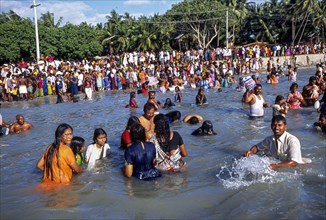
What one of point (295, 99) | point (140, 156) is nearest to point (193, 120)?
point (295, 99)

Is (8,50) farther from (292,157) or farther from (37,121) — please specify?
(292,157)

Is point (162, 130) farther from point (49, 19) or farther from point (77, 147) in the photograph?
point (49, 19)

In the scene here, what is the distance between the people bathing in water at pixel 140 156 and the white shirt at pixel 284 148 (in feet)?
6.16

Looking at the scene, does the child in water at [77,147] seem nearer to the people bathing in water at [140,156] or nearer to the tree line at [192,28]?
the people bathing in water at [140,156]

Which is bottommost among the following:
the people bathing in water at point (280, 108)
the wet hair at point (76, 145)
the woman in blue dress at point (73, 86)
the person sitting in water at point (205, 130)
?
the person sitting in water at point (205, 130)

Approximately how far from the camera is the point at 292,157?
19.2ft

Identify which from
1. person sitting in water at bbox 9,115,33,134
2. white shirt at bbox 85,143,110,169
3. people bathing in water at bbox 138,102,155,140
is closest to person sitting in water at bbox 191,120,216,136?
people bathing in water at bbox 138,102,155,140

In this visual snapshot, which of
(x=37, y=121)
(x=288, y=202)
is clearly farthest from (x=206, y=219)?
(x=37, y=121)

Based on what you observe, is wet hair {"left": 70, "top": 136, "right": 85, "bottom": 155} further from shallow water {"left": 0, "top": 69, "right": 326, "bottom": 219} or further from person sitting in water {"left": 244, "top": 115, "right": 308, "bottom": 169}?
person sitting in water {"left": 244, "top": 115, "right": 308, "bottom": 169}

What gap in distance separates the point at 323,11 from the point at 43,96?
34.2 meters

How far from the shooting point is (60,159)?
561 centimetres

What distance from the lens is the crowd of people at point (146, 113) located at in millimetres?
5723

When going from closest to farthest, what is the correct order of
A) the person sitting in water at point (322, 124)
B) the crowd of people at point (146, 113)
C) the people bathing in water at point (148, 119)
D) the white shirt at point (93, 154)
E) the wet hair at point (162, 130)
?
1. the crowd of people at point (146, 113)
2. the wet hair at point (162, 130)
3. the white shirt at point (93, 154)
4. the people bathing in water at point (148, 119)
5. the person sitting in water at point (322, 124)

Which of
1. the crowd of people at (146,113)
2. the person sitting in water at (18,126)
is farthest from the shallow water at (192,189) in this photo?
the person sitting in water at (18,126)
